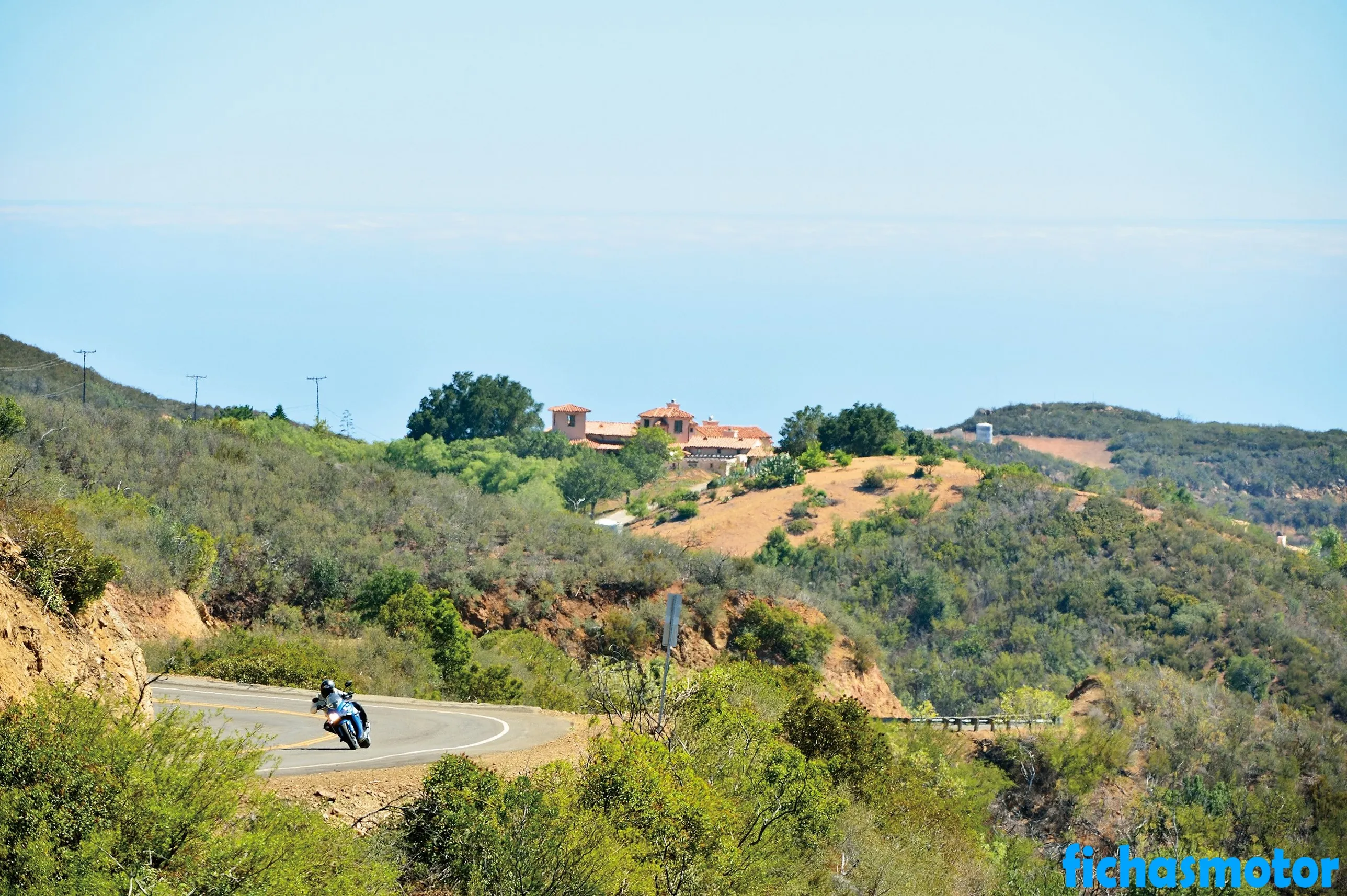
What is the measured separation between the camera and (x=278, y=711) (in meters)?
19.4

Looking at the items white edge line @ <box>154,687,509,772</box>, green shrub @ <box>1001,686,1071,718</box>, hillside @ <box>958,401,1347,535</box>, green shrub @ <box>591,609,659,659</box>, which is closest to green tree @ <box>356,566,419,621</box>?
green shrub @ <box>591,609,659,659</box>

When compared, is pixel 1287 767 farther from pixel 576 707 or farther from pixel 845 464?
pixel 845 464

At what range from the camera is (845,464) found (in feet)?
294

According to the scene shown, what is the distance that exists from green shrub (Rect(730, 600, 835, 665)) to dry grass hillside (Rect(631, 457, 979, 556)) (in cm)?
2689

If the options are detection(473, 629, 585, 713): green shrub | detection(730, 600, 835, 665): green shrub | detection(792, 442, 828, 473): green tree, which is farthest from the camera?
detection(792, 442, 828, 473): green tree

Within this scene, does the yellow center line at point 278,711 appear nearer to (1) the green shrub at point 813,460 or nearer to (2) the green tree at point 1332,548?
(1) the green shrub at point 813,460

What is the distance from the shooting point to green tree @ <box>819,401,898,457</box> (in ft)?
317

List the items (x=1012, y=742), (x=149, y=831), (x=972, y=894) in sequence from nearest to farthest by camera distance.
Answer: (x=149, y=831), (x=972, y=894), (x=1012, y=742)

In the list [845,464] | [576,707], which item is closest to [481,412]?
[845,464]

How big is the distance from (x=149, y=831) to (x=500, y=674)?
18562 millimetres

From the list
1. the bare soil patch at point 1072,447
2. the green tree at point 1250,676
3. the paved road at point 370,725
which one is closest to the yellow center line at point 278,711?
the paved road at point 370,725

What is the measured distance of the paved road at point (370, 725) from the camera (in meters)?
16.6

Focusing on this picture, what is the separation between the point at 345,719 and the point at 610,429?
368 feet

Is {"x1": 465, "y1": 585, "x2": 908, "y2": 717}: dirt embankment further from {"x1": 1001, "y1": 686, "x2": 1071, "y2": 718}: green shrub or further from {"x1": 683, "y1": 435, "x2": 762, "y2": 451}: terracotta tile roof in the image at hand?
{"x1": 683, "y1": 435, "x2": 762, "y2": 451}: terracotta tile roof
